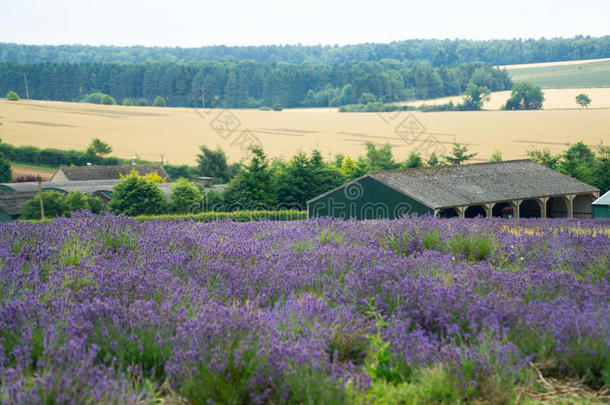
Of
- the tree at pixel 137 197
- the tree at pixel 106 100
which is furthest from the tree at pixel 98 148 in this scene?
the tree at pixel 106 100

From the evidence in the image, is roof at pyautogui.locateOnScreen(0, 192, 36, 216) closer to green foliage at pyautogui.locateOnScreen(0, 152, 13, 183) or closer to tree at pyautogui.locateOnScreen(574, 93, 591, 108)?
green foliage at pyautogui.locateOnScreen(0, 152, 13, 183)

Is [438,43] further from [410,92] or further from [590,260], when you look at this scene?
[590,260]

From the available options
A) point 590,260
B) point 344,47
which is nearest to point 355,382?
point 590,260

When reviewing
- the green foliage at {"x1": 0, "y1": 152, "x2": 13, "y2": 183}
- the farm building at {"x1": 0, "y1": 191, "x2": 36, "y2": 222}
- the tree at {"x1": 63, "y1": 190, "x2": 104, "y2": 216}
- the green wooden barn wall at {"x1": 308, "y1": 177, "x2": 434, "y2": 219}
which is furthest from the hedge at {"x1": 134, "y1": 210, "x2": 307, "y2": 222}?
the green foliage at {"x1": 0, "y1": 152, "x2": 13, "y2": 183}

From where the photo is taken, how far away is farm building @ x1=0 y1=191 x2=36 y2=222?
48562mm

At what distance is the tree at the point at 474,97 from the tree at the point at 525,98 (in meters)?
5.36

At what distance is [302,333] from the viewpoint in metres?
3.10

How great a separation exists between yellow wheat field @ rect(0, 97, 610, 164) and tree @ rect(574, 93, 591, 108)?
5.43 metres

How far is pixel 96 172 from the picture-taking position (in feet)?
221

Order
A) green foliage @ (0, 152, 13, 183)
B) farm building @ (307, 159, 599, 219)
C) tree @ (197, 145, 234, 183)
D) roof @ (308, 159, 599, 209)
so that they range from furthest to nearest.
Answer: tree @ (197, 145, 234, 183), green foliage @ (0, 152, 13, 183), roof @ (308, 159, 599, 209), farm building @ (307, 159, 599, 219)

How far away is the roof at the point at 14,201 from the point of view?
161 ft

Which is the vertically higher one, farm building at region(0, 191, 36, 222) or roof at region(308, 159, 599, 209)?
roof at region(308, 159, 599, 209)

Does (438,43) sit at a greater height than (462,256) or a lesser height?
greater

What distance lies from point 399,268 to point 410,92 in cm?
12184
